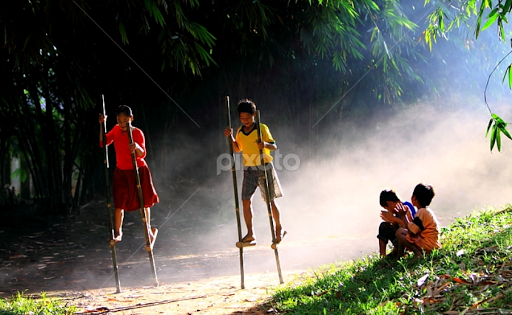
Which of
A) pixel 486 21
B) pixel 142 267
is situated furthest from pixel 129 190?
pixel 486 21

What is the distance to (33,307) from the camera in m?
3.48

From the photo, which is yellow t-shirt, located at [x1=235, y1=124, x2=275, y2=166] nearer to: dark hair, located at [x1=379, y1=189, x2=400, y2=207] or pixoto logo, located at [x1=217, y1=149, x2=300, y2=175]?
dark hair, located at [x1=379, y1=189, x2=400, y2=207]

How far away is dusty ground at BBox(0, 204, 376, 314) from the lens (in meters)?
3.84

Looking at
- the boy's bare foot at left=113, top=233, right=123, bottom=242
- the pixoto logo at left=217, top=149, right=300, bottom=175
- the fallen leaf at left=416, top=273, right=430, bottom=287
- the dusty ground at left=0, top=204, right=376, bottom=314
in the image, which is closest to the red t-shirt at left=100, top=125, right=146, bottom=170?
the boy's bare foot at left=113, top=233, right=123, bottom=242

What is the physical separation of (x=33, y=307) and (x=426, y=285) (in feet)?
8.44

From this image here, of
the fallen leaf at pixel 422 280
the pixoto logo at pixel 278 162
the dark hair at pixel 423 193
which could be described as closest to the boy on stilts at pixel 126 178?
the dark hair at pixel 423 193

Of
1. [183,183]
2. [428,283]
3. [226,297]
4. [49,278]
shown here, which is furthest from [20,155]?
[428,283]

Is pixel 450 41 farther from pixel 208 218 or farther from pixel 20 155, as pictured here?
pixel 20 155

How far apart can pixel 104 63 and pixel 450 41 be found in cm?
572

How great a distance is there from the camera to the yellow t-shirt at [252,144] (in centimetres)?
452

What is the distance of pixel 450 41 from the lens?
28.9ft

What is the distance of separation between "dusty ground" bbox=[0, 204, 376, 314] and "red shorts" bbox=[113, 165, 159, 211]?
712mm

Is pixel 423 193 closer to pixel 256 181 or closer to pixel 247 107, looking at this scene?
pixel 256 181

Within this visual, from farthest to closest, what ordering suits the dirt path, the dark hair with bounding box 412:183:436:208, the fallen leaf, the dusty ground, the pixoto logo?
the pixoto logo < the dusty ground < the dark hair with bounding box 412:183:436:208 < the dirt path < the fallen leaf
